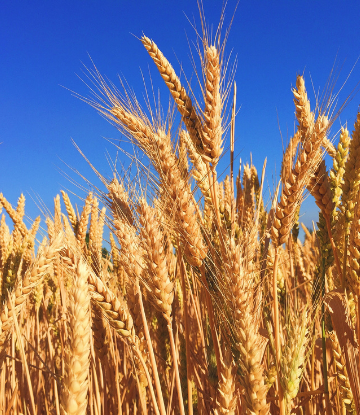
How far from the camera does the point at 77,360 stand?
0.86 metres

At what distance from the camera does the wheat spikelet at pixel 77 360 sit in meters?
0.84

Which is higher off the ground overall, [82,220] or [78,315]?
[82,220]

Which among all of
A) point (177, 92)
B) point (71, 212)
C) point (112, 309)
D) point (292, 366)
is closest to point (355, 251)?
point (292, 366)

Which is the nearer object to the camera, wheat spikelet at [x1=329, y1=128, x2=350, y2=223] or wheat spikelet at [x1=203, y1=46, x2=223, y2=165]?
wheat spikelet at [x1=203, y1=46, x2=223, y2=165]

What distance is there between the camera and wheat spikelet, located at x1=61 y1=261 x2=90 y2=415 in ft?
2.74

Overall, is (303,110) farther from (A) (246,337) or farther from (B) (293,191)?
(A) (246,337)

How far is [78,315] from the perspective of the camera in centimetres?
90

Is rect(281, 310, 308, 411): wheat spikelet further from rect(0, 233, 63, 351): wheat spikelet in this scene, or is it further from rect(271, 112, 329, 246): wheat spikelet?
rect(0, 233, 63, 351): wheat spikelet

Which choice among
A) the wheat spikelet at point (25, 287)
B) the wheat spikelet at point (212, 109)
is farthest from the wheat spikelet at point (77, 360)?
the wheat spikelet at point (212, 109)

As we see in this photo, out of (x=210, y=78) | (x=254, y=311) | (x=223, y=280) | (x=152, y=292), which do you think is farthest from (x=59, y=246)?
(x=210, y=78)

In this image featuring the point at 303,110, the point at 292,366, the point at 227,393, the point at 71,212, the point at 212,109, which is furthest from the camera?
the point at 71,212

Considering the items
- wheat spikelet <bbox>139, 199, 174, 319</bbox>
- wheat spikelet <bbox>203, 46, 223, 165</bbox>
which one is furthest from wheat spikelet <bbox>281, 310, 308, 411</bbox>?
wheat spikelet <bbox>203, 46, 223, 165</bbox>

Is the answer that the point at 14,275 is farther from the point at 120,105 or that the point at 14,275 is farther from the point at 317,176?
the point at 317,176

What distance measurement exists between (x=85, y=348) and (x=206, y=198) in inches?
37.1
